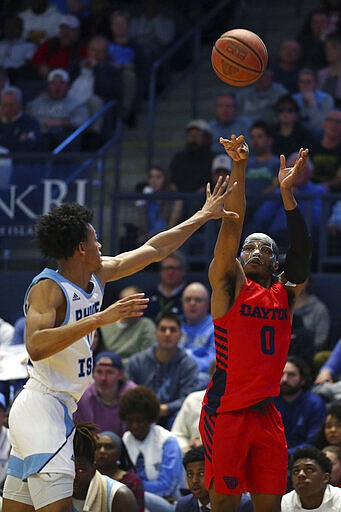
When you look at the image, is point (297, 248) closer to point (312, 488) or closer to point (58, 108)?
point (312, 488)

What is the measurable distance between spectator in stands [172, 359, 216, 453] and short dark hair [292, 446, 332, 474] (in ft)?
5.99

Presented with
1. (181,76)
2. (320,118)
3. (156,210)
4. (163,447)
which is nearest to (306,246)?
(163,447)

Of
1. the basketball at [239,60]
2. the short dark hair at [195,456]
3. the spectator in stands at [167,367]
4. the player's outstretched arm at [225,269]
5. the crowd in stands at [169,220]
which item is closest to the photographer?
the player's outstretched arm at [225,269]

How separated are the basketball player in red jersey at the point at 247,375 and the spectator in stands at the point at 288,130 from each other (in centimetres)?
688

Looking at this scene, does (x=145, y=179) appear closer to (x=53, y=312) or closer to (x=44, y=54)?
(x=44, y=54)

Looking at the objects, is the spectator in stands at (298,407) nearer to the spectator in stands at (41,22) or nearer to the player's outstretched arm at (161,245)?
the player's outstretched arm at (161,245)

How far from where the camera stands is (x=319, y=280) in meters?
12.9

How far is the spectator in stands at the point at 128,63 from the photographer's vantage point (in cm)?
1658

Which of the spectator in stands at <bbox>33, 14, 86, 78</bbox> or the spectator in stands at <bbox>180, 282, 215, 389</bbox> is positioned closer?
the spectator in stands at <bbox>180, 282, 215, 389</bbox>

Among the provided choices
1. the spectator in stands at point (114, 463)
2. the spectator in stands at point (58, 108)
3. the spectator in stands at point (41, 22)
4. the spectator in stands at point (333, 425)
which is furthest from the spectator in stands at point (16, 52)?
the spectator in stands at point (333, 425)

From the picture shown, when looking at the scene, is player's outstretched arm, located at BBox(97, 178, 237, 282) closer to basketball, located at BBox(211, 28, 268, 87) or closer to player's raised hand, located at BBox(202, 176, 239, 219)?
player's raised hand, located at BBox(202, 176, 239, 219)

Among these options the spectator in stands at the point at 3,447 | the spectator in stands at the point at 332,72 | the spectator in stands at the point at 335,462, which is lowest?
the spectator in stands at the point at 3,447

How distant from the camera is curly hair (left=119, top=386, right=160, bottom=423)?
33.4 ft

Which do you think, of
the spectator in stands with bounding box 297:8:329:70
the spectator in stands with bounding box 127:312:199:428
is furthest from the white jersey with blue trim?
the spectator in stands with bounding box 297:8:329:70
